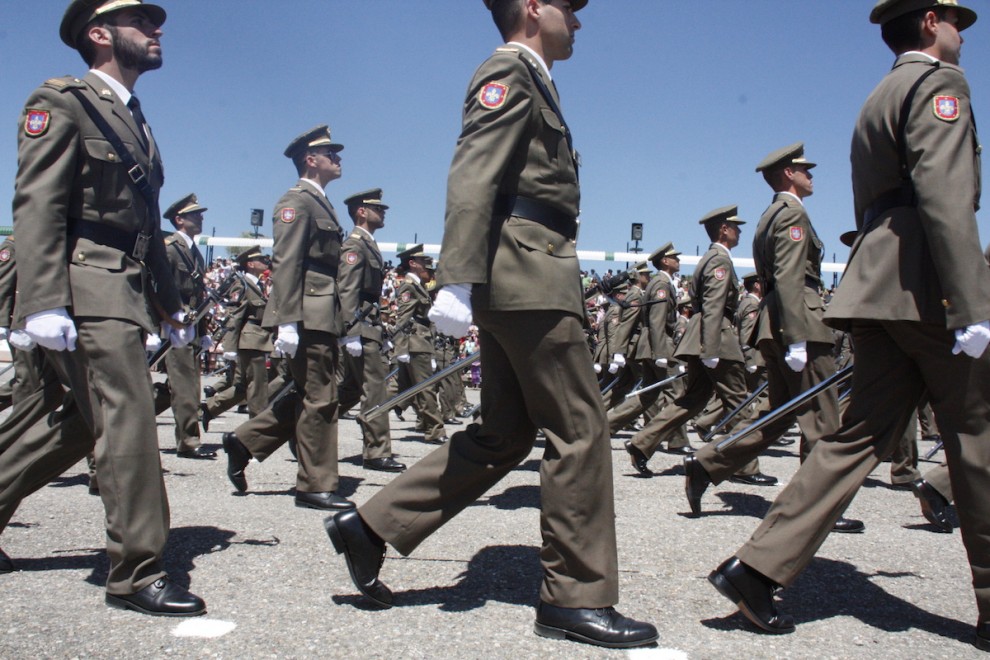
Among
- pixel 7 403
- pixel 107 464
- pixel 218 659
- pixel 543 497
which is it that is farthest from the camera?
pixel 7 403

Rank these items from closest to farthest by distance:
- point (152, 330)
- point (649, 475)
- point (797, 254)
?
point (152, 330), point (797, 254), point (649, 475)

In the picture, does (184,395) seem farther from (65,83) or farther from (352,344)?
(65,83)

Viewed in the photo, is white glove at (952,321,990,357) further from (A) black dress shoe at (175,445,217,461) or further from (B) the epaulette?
(A) black dress shoe at (175,445,217,461)

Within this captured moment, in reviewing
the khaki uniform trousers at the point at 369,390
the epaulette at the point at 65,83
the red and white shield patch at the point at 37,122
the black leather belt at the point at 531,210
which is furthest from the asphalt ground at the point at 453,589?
the epaulette at the point at 65,83

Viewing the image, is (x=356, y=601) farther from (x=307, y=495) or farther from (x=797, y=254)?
(x=797, y=254)

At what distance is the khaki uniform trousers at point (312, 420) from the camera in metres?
5.32

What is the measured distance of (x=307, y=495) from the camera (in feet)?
17.3

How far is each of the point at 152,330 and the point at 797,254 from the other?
3.68 metres

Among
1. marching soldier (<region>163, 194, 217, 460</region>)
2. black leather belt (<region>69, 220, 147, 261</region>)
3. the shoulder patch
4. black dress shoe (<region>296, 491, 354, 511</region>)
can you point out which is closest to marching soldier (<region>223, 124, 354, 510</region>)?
black dress shoe (<region>296, 491, 354, 511</region>)

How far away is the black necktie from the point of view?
11.5ft

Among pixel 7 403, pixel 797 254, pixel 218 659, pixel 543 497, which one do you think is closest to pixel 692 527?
pixel 797 254

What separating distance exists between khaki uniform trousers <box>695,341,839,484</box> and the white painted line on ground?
10.0 feet

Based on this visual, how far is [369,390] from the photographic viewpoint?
8391mm

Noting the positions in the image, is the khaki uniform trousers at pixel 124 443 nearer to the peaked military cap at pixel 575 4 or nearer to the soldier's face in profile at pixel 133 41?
the soldier's face in profile at pixel 133 41
